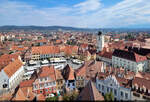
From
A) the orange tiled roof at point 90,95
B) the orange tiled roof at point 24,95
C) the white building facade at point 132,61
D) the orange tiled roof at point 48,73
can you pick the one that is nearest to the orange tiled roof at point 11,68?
the orange tiled roof at point 24,95

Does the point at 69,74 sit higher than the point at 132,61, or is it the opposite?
the point at 69,74

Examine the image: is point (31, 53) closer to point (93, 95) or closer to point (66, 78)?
point (66, 78)

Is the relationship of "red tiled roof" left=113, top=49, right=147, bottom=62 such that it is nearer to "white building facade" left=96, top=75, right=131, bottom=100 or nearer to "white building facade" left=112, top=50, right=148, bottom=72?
"white building facade" left=112, top=50, right=148, bottom=72

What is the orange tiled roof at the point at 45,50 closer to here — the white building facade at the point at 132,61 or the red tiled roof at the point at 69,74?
the white building facade at the point at 132,61

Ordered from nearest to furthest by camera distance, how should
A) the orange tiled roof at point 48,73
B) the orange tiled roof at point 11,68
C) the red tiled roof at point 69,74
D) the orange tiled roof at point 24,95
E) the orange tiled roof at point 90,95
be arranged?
1. the orange tiled roof at point 90,95
2. the orange tiled roof at point 24,95
3. the orange tiled roof at point 48,73
4. the red tiled roof at point 69,74
5. the orange tiled roof at point 11,68

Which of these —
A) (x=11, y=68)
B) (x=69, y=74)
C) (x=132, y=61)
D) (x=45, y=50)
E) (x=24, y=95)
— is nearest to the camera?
(x=24, y=95)

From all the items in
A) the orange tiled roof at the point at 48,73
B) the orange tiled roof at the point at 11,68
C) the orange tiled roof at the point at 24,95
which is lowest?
the orange tiled roof at the point at 24,95

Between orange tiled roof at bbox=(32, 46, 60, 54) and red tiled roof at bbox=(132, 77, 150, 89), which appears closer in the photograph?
red tiled roof at bbox=(132, 77, 150, 89)

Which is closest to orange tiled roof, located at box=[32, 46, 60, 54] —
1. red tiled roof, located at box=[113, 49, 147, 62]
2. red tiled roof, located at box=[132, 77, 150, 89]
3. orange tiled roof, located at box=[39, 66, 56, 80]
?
red tiled roof, located at box=[113, 49, 147, 62]

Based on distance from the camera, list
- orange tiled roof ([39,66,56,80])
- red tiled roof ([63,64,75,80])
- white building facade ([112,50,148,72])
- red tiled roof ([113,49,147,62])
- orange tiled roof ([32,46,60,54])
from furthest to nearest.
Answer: orange tiled roof ([32,46,60,54]) < red tiled roof ([113,49,147,62]) < white building facade ([112,50,148,72]) < red tiled roof ([63,64,75,80]) < orange tiled roof ([39,66,56,80])

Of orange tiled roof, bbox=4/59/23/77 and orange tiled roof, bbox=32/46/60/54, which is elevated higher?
orange tiled roof, bbox=32/46/60/54

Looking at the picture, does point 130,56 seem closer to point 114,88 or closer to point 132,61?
point 132,61

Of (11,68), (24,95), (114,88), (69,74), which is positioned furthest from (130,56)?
(11,68)
